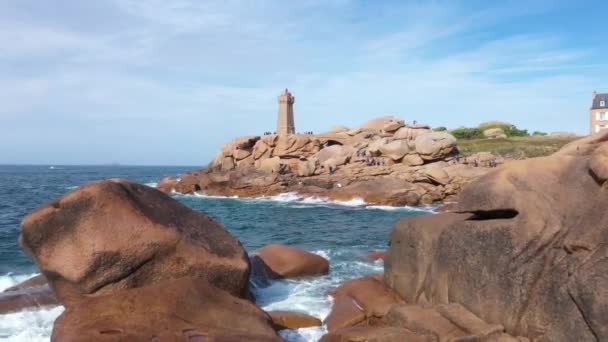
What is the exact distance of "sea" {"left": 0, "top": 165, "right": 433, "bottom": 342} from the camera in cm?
1125

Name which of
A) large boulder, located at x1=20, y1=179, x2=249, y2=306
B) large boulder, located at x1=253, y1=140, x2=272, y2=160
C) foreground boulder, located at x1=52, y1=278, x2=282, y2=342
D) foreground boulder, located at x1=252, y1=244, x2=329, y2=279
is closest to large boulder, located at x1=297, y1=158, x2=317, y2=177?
large boulder, located at x1=253, y1=140, x2=272, y2=160

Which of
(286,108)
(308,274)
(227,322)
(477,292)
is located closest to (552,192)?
(477,292)

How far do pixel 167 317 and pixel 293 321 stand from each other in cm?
366

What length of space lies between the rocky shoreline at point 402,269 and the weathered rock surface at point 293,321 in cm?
3

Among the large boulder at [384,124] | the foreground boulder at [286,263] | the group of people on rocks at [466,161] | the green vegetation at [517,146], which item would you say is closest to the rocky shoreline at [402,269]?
the foreground boulder at [286,263]

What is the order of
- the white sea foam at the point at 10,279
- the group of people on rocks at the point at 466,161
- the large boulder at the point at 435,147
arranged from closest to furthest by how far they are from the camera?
1. the white sea foam at the point at 10,279
2. the group of people on rocks at the point at 466,161
3. the large boulder at the point at 435,147

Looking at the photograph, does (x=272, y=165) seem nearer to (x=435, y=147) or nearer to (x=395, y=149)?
(x=395, y=149)

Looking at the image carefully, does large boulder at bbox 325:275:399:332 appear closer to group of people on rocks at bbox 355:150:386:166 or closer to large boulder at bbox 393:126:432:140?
group of people on rocks at bbox 355:150:386:166

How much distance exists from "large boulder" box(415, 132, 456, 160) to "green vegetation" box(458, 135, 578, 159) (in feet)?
40.0

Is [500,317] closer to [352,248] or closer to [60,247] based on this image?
[60,247]

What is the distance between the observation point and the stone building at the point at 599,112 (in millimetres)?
66750

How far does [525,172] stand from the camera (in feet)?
32.9

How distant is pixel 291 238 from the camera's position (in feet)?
82.6

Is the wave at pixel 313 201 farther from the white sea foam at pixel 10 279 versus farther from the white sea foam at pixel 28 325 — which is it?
the white sea foam at pixel 28 325
